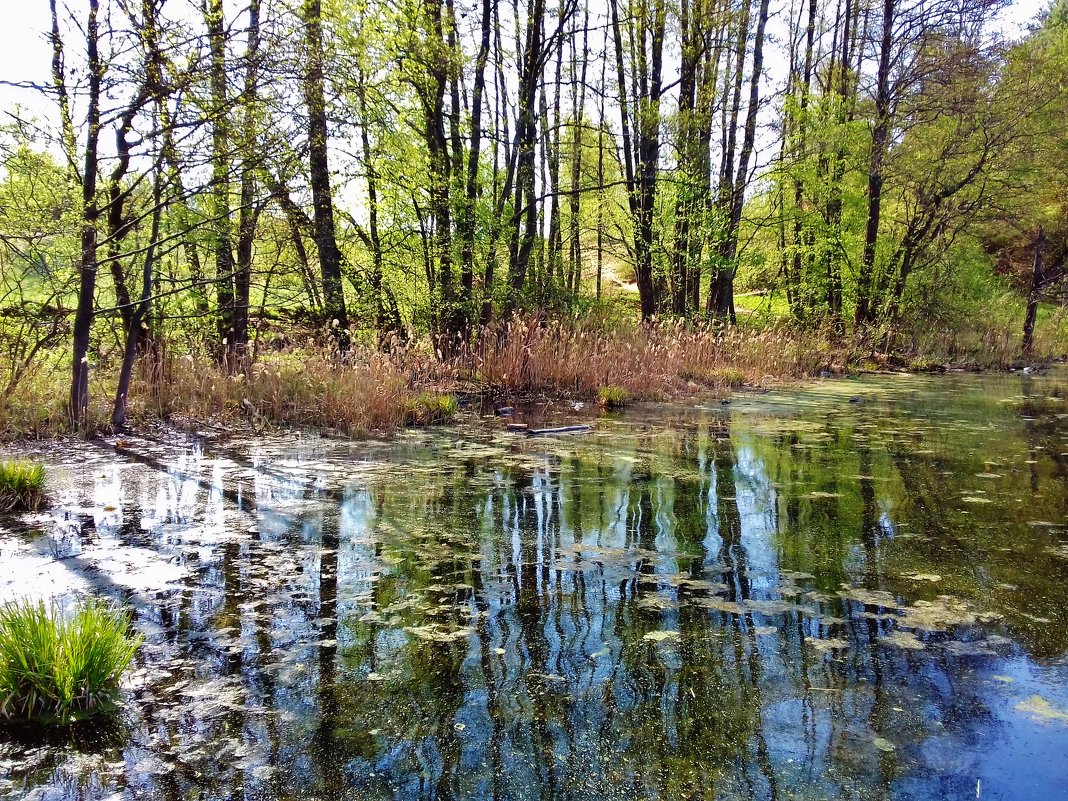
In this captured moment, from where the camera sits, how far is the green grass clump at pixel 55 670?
188cm

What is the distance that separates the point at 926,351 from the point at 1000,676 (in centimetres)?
1473

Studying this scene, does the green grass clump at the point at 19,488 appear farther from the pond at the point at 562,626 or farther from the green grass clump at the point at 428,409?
the green grass clump at the point at 428,409

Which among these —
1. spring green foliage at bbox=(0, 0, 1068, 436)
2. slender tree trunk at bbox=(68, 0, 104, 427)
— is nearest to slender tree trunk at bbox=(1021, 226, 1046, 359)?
spring green foliage at bbox=(0, 0, 1068, 436)

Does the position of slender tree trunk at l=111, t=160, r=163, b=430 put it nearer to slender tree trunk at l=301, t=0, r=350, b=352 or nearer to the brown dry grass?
slender tree trunk at l=301, t=0, r=350, b=352

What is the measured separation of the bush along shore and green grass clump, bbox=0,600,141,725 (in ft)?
7.54

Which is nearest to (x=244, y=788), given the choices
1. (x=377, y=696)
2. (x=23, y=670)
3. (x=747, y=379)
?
(x=377, y=696)

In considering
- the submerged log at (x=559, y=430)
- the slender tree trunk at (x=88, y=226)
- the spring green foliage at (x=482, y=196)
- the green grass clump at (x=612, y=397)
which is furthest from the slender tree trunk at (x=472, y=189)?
the slender tree trunk at (x=88, y=226)

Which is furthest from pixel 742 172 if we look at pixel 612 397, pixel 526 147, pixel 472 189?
pixel 612 397

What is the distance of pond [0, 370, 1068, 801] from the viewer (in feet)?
5.64

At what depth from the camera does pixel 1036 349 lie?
666 inches

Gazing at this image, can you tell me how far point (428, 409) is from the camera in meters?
7.13

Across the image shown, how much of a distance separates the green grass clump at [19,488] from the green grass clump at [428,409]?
345 cm

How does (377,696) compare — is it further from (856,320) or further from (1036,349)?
(1036,349)

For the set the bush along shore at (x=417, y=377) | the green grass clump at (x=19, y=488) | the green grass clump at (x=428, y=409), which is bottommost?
the green grass clump at (x=19, y=488)
